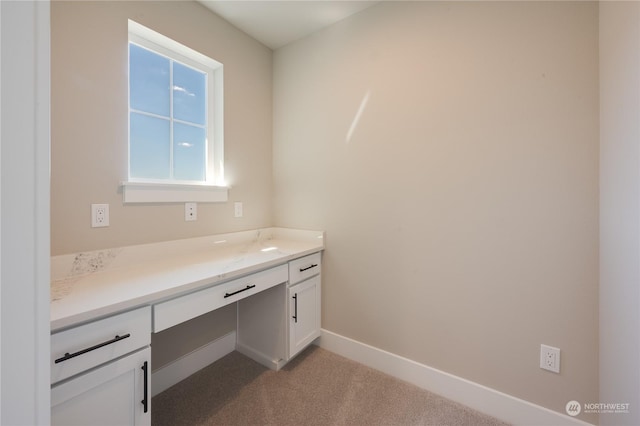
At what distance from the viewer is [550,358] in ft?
4.28

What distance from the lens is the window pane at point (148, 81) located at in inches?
61.4

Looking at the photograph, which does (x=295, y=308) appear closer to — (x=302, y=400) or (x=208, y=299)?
(x=302, y=400)

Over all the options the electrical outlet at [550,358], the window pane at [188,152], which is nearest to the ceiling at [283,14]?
the window pane at [188,152]

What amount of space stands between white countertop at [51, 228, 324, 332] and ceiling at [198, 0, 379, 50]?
160 cm

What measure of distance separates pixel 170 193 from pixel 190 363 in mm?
1141

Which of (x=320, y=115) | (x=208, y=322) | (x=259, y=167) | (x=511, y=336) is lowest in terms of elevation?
(x=208, y=322)

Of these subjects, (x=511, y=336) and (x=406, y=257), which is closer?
(x=511, y=336)

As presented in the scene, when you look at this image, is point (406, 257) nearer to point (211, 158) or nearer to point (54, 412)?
point (211, 158)

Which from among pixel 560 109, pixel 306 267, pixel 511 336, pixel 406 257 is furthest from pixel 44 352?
pixel 560 109

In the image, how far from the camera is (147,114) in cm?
161

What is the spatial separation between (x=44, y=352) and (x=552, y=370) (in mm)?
1911

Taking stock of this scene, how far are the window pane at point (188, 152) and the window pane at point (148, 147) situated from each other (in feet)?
0.20

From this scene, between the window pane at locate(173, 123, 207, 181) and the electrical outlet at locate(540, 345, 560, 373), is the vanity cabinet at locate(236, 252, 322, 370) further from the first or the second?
the electrical outlet at locate(540, 345, 560, 373)

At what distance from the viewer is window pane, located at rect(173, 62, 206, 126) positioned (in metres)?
1.78
